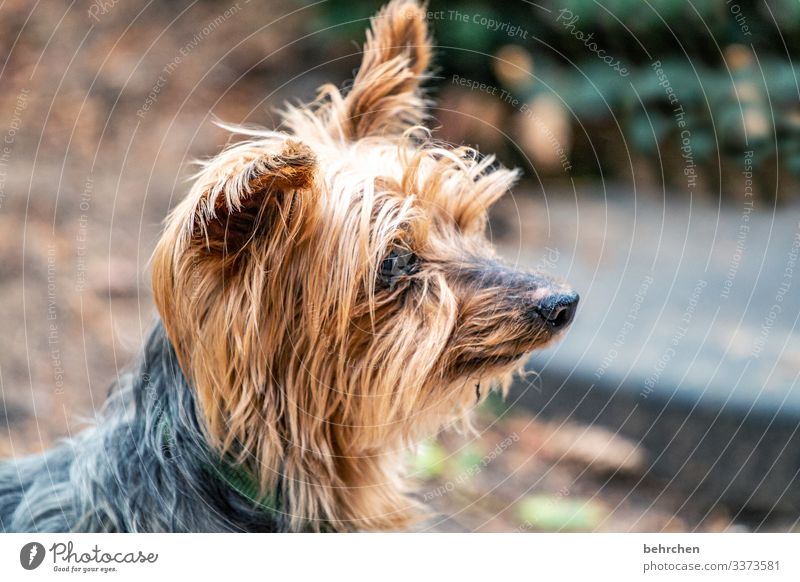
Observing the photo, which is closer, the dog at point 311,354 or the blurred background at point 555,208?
the dog at point 311,354

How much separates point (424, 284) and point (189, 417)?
928 mm

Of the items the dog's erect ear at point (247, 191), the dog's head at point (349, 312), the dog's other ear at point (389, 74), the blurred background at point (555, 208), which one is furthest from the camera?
the blurred background at point (555, 208)

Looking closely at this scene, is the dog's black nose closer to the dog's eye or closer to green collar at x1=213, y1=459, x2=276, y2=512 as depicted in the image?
the dog's eye

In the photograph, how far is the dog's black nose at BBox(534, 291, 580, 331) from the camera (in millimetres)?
2662

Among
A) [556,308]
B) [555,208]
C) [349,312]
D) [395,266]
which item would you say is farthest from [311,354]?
[555,208]

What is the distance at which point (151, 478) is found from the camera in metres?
2.73

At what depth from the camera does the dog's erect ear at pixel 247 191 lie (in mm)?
2143

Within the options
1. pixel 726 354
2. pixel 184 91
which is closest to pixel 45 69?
pixel 184 91

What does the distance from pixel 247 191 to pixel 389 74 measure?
3.56ft

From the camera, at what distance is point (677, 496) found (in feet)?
14.8

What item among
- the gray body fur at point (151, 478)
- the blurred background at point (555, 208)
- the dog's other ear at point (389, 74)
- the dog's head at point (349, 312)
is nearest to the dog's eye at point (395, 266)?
the dog's head at point (349, 312)

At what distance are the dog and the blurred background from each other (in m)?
1.43

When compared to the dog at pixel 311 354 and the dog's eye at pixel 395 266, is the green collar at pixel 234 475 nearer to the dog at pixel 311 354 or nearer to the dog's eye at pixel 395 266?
the dog at pixel 311 354
